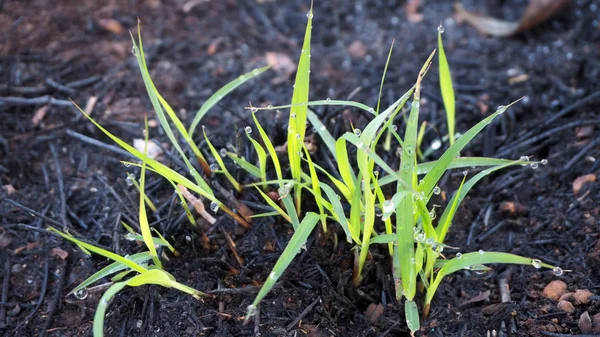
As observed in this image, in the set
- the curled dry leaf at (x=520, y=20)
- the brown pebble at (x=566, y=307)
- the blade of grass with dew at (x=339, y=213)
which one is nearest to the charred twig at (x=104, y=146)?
the blade of grass with dew at (x=339, y=213)

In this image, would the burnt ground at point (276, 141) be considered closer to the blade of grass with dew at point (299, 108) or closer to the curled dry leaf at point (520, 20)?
the curled dry leaf at point (520, 20)

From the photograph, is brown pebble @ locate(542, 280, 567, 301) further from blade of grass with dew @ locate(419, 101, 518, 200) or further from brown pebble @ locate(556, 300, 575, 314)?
blade of grass with dew @ locate(419, 101, 518, 200)

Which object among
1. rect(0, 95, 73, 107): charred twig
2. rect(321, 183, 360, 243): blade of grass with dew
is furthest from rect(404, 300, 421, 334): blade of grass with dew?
rect(0, 95, 73, 107): charred twig

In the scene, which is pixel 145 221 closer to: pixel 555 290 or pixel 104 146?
pixel 104 146

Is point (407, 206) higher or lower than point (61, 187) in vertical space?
higher

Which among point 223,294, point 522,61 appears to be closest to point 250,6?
point 522,61

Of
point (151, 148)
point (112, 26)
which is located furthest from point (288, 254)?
point (112, 26)

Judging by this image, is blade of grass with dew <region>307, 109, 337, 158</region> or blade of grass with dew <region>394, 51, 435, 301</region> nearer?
→ blade of grass with dew <region>394, 51, 435, 301</region>
